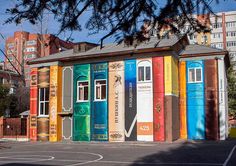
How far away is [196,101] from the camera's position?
34219 millimetres

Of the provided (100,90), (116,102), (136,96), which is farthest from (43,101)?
(136,96)

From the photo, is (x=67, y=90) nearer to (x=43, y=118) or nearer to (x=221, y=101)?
(x=43, y=118)

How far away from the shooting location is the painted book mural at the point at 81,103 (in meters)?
36.7

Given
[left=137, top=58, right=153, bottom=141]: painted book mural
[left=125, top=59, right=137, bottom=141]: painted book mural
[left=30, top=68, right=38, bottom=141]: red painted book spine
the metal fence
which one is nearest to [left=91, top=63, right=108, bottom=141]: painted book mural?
[left=125, top=59, right=137, bottom=141]: painted book mural

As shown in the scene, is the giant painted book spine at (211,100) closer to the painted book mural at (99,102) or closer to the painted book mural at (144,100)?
the painted book mural at (144,100)

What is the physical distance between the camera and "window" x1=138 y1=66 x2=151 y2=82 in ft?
113

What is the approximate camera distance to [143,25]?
6250 millimetres

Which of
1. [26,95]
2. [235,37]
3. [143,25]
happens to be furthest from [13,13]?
[235,37]

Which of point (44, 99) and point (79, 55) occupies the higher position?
point (79, 55)

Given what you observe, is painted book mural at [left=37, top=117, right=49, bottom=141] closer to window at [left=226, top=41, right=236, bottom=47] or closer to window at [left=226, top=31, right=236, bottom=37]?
window at [left=226, top=41, right=236, bottom=47]

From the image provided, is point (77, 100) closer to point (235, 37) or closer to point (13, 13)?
point (13, 13)

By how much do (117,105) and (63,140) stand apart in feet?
20.2

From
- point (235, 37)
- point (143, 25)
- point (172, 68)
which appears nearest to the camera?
point (143, 25)

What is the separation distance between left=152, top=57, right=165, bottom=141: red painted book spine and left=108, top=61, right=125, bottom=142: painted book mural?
9.15 ft
